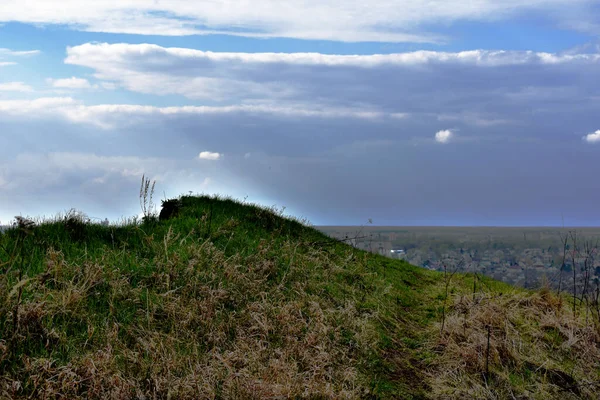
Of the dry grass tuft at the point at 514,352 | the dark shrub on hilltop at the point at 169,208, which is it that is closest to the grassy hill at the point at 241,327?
the dry grass tuft at the point at 514,352

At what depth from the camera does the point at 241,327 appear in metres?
6.67

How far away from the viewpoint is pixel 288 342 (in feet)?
21.1

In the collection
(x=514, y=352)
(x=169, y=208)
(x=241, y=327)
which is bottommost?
(x=514, y=352)

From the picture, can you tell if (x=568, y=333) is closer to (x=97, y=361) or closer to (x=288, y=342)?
(x=288, y=342)

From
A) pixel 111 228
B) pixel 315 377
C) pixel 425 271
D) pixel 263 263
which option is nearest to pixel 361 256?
pixel 425 271

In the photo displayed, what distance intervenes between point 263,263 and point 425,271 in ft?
21.5

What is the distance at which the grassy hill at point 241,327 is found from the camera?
533cm

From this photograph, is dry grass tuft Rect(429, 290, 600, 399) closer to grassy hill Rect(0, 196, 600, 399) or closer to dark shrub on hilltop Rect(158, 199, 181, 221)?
grassy hill Rect(0, 196, 600, 399)

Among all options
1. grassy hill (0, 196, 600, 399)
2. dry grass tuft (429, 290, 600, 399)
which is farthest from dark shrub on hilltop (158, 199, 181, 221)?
dry grass tuft (429, 290, 600, 399)

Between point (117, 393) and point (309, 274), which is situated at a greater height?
point (309, 274)

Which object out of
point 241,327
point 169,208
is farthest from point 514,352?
point 169,208

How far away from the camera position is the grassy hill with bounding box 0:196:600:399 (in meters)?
5.33

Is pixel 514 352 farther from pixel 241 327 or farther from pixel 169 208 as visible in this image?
pixel 169 208

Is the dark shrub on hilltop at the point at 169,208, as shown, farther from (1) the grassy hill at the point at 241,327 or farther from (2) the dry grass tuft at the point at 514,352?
(2) the dry grass tuft at the point at 514,352
